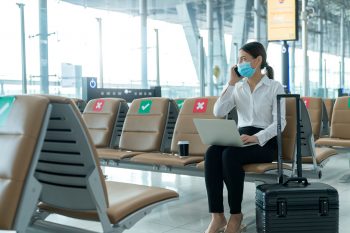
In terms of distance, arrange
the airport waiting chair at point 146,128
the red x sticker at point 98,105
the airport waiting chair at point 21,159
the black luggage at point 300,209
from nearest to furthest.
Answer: the airport waiting chair at point 21,159, the black luggage at point 300,209, the airport waiting chair at point 146,128, the red x sticker at point 98,105

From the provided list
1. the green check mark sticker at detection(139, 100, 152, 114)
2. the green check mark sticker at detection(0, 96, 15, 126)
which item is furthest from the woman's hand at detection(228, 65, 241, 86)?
the green check mark sticker at detection(0, 96, 15, 126)

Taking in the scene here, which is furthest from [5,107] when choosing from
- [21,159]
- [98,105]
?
[98,105]

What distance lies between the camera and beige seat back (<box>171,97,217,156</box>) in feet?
11.1

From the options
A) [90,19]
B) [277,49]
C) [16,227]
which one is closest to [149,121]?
[16,227]

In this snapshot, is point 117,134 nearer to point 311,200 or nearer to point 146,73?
point 311,200

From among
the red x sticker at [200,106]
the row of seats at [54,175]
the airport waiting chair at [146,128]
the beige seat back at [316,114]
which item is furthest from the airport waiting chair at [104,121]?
the row of seats at [54,175]

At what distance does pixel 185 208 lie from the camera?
3330 millimetres

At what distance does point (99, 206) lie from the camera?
4.94 feet

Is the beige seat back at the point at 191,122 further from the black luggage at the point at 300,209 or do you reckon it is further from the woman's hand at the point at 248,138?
the black luggage at the point at 300,209

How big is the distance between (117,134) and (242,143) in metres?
1.84

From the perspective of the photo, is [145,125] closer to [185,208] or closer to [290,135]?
[185,208]

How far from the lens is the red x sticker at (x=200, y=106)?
11.3ft

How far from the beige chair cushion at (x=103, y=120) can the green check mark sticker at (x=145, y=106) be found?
254 mm

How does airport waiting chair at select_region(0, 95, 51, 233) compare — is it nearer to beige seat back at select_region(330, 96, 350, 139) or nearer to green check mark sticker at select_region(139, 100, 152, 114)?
green check mark sticker at select_region(139, 100, 152, 114)
